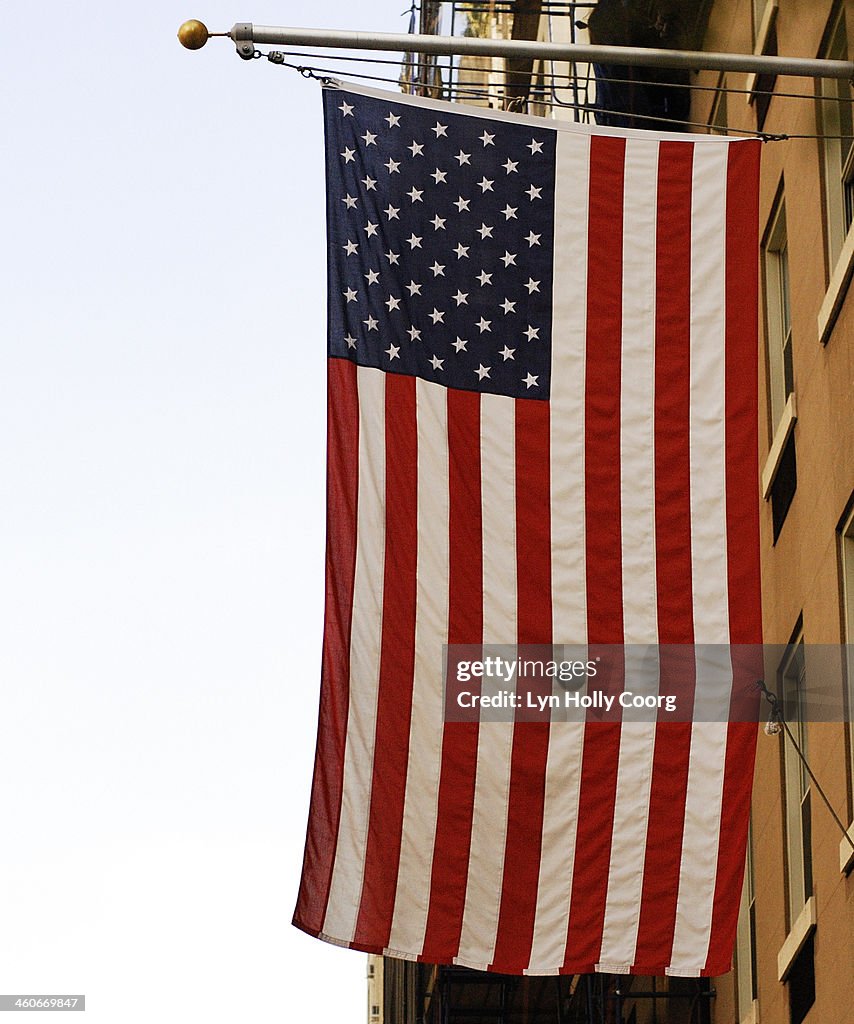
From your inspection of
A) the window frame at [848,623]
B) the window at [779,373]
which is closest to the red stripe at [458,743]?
the window frame at [848,623]

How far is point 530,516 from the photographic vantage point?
32.1 ft

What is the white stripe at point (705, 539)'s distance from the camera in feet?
30.5

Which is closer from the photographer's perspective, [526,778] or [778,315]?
[526,778]

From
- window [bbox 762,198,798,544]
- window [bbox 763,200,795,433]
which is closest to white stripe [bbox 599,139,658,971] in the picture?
window [bbox 762,198,798,544]

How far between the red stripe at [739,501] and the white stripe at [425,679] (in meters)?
1.55

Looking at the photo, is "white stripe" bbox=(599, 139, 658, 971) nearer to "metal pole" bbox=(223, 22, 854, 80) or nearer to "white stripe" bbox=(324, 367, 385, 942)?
"metal pole" bbox=(223, 22, 854, 80)

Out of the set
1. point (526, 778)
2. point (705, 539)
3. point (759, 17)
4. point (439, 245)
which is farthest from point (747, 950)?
point (759, 17)

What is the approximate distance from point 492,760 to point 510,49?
392 cm

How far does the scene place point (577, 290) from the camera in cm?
1027

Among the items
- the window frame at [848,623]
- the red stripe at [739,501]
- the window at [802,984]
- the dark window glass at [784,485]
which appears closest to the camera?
the red stripe at [739,501]

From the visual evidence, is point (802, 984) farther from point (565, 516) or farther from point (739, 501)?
point (565, 516)

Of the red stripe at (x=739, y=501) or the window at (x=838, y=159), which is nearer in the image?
the red stripe at (x=739, y=501)

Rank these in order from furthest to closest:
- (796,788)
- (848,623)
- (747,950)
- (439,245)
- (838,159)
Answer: (747,950), (796,788), (838,159), (848,623), (439,245)

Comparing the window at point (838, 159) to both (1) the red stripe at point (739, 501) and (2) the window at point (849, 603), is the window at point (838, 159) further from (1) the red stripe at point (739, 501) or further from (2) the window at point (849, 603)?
(1) the red stripe at point (739, 501)
